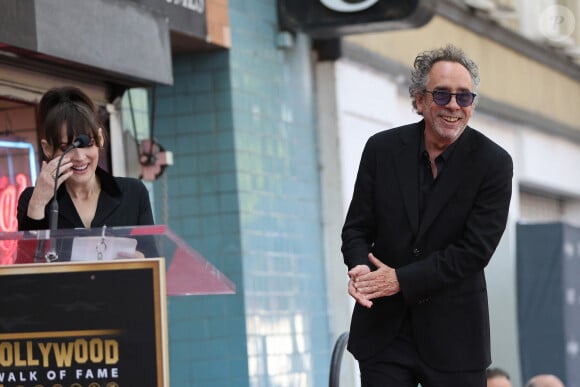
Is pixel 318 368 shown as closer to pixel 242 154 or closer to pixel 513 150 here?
pixel 242 154

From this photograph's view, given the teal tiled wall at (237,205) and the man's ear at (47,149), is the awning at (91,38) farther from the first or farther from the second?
the man's ear at (47,149)

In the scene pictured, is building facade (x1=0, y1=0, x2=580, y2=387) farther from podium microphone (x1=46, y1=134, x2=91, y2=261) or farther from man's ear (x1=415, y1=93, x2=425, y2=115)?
man's ear (x1=415, y1=93, x2=425, y2=115)

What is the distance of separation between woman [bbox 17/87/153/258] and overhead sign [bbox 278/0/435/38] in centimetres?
627

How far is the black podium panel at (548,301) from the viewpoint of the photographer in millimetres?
13625

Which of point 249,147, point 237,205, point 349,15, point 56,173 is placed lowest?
point 56,173

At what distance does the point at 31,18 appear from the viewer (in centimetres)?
793

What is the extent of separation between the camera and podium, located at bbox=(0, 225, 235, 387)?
4.93 meters

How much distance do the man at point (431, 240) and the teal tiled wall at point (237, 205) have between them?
5.33 metres

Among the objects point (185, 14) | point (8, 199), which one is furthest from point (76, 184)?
point (185, 14)

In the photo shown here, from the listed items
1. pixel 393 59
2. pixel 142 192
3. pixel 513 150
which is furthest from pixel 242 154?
pixel 513 150

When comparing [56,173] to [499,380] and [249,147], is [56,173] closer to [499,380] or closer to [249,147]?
[499,380]

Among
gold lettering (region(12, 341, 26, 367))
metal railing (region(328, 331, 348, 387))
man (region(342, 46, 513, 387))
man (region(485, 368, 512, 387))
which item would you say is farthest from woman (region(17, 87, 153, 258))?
man (region(485, 368, 512, 387))

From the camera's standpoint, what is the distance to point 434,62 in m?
5.54

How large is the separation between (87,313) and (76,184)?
798 millimetres
